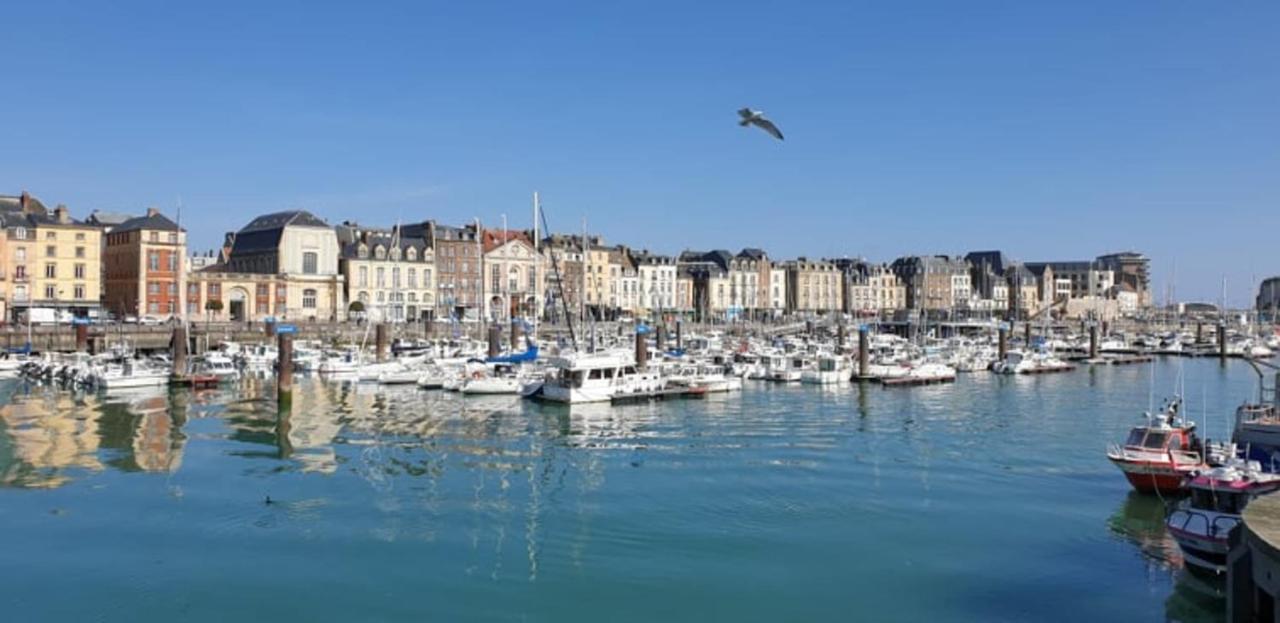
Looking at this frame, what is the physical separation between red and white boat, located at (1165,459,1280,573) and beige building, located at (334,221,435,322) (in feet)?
314

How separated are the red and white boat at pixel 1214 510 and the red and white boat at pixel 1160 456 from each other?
387 centimetres

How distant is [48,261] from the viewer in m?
94.6

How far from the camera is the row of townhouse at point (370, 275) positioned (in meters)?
95.5

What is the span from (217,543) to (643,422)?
25561 mm

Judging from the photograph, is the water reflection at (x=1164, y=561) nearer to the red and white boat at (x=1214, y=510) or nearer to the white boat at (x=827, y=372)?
the red and white boat at (x=1214, y=510)

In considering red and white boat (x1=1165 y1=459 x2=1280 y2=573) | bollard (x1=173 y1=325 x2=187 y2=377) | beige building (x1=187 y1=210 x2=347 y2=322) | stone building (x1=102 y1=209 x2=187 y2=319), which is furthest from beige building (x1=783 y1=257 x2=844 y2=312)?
red and white boat (x1=1165 y1=459 x2=1280 y2=573)

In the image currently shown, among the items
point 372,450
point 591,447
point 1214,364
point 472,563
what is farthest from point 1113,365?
point 472,563

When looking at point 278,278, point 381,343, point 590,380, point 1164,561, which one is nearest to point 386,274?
point 278,278

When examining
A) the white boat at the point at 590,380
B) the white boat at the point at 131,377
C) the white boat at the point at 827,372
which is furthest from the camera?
the white boat at the point at 827,372

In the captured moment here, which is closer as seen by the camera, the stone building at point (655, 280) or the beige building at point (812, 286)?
the stone building at point (655, 280)

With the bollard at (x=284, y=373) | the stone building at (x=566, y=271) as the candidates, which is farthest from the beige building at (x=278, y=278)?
the bollard at (x=284, y=373)

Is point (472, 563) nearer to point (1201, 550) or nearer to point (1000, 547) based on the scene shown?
point (1000, 547)

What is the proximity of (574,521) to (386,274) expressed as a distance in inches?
3662

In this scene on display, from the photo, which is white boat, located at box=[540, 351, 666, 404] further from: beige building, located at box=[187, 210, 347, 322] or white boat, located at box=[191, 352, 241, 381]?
beige building, located at box=[187, 210, 347, 322]
